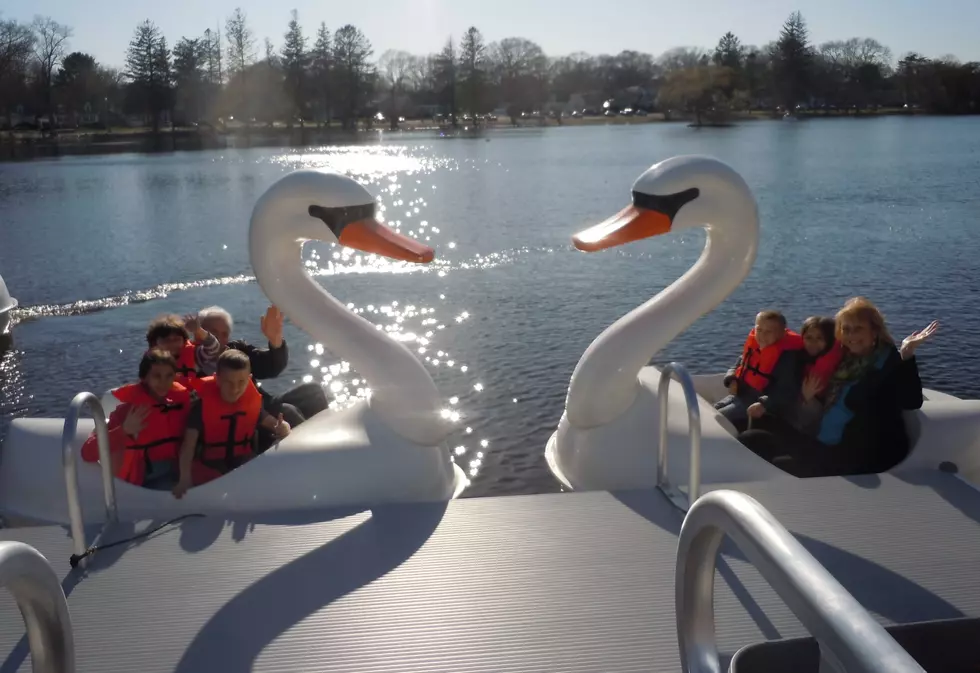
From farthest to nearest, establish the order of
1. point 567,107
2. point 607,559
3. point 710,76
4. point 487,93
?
point 567,107 < point 487,93 < point 710,76 < point 607,559

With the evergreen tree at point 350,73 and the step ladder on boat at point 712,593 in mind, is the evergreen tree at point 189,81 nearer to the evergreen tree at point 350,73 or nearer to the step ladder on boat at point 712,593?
the evergreen tree at point 350,73

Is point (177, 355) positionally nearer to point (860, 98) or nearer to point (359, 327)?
point (359, 327)

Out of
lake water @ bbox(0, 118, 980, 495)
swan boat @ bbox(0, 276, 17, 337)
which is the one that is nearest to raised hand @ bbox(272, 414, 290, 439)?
lake water @ bbox(0, 118, 980, 495)

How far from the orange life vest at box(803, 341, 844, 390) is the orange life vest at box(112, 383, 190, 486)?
3306mm

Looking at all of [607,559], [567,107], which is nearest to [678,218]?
[607,559]

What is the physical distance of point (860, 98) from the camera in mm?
86875

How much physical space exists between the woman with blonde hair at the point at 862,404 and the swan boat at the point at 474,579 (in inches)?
11.6

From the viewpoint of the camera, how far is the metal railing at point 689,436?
151 inches

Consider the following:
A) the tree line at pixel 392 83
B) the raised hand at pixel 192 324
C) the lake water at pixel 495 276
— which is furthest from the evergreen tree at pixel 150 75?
the raised hand at pixel 192 324

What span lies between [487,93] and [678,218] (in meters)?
88.8

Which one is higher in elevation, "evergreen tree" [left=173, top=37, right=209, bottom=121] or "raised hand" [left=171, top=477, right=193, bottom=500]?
"evergreen tree" [left=173, top=37, right=209, bottom=121]

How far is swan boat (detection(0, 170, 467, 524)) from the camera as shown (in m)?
4.29

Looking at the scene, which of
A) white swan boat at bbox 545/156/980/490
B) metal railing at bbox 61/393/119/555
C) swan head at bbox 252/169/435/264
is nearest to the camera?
metal railing at bbox 61/393/119/555

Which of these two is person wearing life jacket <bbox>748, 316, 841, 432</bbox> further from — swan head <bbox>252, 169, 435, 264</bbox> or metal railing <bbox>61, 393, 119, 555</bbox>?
metal railing <bbox>61, 393, 119, 555</bbox>
